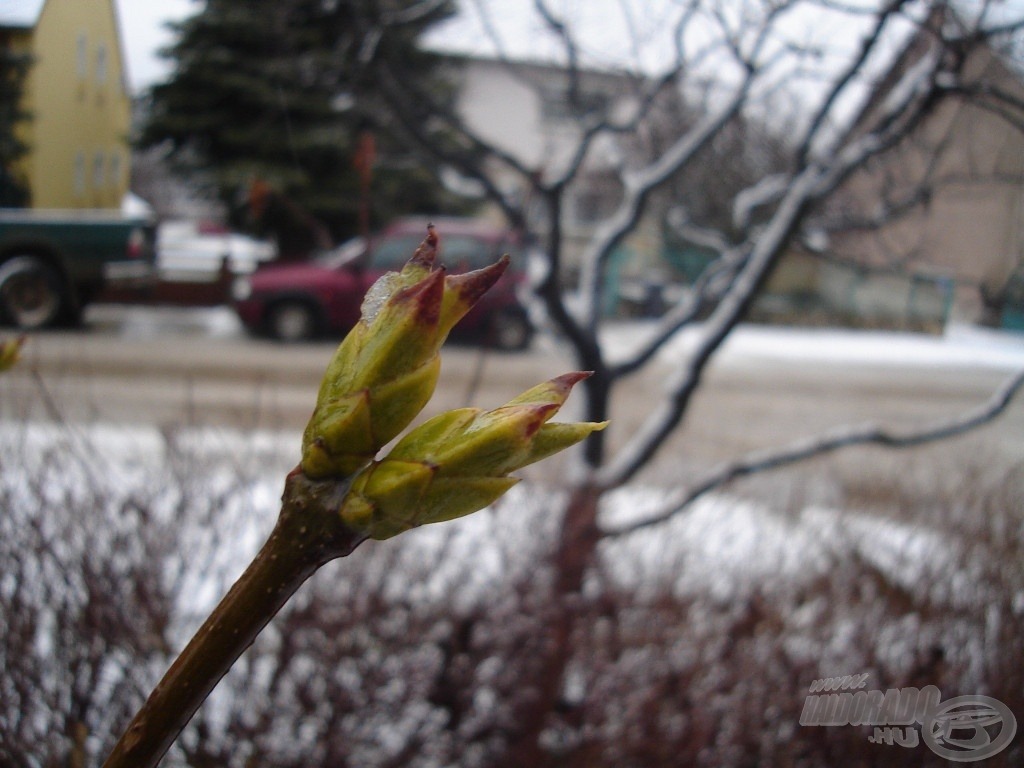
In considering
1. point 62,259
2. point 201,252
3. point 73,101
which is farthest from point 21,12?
point 201,252

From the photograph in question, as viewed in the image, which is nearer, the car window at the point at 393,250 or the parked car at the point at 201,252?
the parked car at the point at 201,252

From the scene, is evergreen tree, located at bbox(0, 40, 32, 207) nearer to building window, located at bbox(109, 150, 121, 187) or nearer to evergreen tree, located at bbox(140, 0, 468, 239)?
building window, located at bbox(109, 150, 121, 187)

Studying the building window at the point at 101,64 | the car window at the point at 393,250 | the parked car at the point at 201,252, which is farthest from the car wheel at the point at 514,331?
the building window at the point at 101,64

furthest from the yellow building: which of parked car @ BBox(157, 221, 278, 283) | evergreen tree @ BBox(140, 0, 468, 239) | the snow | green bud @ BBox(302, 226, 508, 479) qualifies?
the snow

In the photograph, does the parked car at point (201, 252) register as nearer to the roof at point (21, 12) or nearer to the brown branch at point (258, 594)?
the roof at point (21, 12)

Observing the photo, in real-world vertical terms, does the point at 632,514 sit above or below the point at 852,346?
below

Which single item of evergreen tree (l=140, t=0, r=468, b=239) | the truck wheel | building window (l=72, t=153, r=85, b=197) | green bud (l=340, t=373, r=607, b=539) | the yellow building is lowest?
the truck wheel

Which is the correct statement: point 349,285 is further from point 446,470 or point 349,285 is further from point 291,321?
point 446,470
